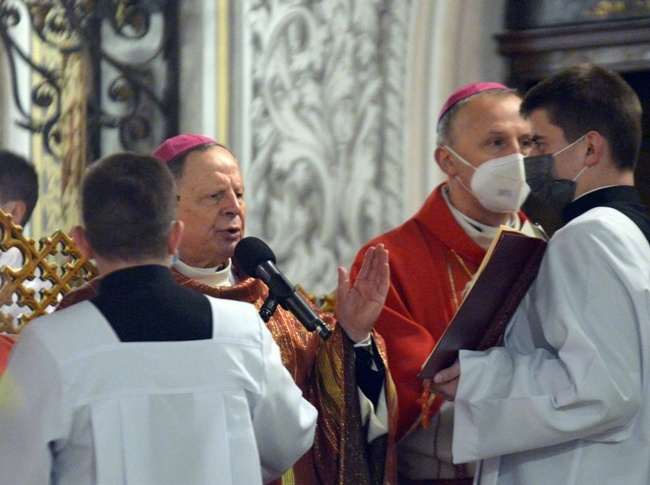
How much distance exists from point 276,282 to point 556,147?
0.94 metres

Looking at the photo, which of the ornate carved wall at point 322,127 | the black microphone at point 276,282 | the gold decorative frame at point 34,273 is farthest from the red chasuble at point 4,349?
the ornate carved wall at point 322,127

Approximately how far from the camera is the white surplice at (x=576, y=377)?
110 inches

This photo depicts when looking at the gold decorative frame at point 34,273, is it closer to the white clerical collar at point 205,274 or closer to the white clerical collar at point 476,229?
the white clerical collar at point 205,274

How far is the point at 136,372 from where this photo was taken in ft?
7.23

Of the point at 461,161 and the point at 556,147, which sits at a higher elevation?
the point at 556,147

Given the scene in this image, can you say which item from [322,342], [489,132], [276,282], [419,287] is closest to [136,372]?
[276,282]

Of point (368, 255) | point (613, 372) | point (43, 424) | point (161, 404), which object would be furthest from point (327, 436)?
point (43, 424)

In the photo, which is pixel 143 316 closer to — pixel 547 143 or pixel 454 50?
pixel 547 143

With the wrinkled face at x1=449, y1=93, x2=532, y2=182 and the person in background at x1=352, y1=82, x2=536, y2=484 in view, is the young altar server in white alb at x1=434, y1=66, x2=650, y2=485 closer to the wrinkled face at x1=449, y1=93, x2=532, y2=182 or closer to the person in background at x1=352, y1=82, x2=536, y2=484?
the person in background at x1=352, y1=82, x2=536, y2=484

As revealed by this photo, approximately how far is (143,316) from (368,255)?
3.61 feet

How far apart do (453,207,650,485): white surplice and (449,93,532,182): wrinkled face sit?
3.06 feet

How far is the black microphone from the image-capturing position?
2.70 metres

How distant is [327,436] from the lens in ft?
10.9

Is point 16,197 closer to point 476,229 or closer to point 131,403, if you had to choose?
point 476,229
